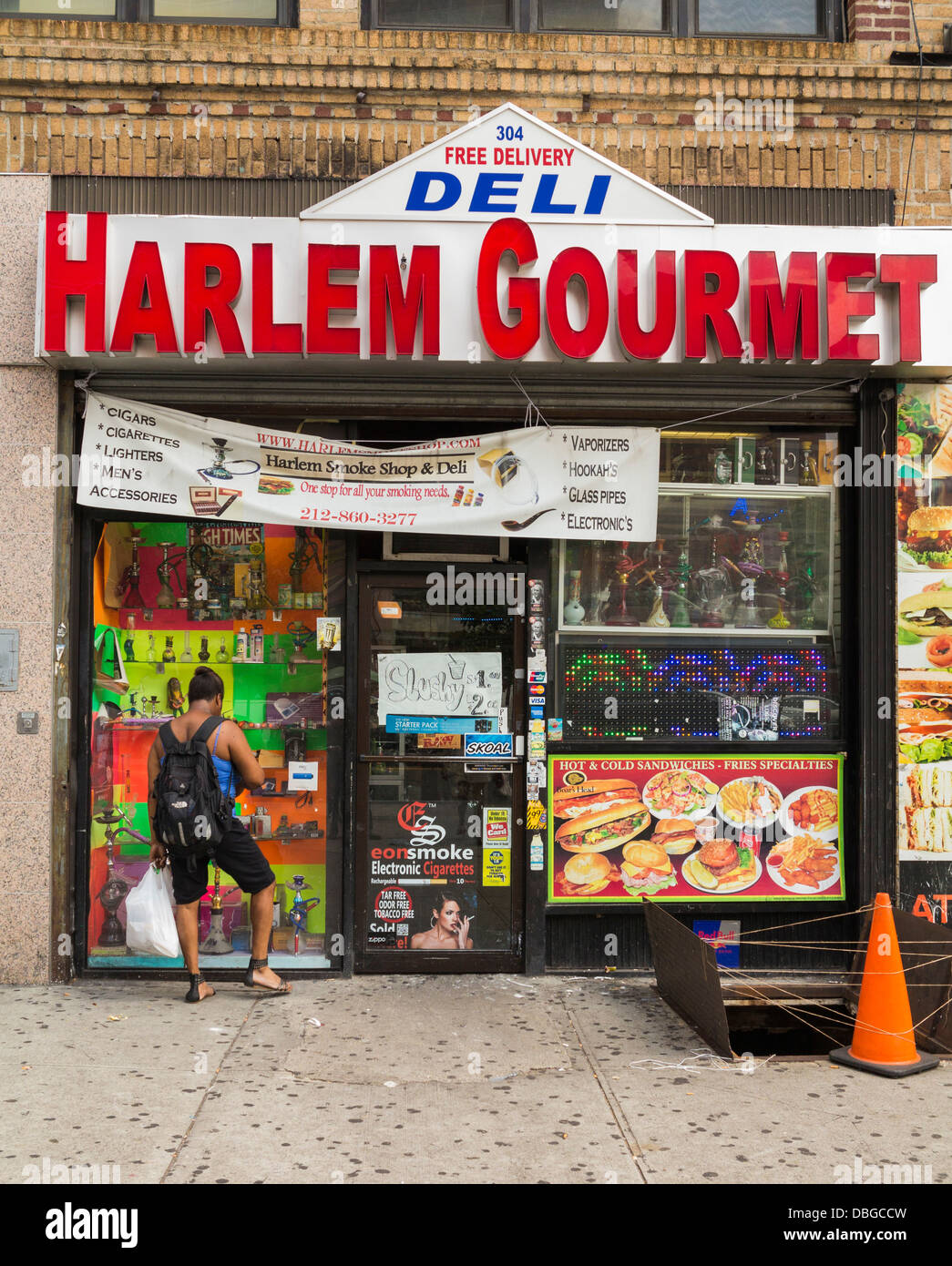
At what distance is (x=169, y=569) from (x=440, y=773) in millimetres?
2160

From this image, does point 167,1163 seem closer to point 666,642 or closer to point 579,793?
point 579,793

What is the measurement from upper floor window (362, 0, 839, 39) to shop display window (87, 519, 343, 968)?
11.1 ft

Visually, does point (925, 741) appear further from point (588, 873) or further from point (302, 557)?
point (302, 557)

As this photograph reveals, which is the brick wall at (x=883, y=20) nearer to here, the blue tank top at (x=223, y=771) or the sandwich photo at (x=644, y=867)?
the sandwich photo at (x=644, y=867)

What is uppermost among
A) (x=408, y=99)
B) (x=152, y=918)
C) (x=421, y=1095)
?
(x=408, y=99)

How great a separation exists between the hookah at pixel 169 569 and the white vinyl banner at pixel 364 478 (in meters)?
0.44

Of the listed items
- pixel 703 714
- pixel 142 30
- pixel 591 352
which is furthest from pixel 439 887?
pixel 142 30

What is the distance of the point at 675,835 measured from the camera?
6.88 m

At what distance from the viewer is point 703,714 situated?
22.9 feet

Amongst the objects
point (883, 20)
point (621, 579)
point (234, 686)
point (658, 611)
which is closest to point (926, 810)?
point (658, 611)

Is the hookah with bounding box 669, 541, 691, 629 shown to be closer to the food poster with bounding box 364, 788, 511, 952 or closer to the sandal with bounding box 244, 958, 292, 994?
the food poster with bounding box 364, 788, 511, 952

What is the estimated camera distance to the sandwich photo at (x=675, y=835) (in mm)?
6863

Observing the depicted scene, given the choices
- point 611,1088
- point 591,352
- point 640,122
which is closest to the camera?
point 611,1088

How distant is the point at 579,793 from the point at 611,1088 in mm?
2080
